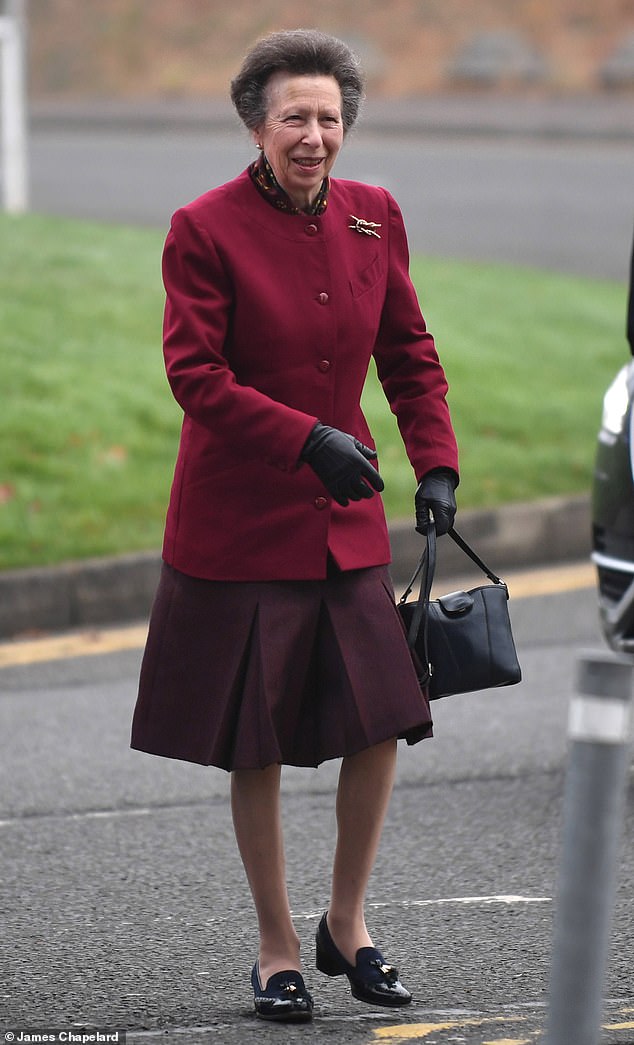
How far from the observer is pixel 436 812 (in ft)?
16.5

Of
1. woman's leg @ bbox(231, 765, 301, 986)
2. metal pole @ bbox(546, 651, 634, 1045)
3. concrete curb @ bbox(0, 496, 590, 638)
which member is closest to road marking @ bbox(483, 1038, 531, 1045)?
woman's leg @ bbox(231, 765, 301, 986)

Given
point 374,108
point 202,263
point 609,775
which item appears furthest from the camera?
point 374,108

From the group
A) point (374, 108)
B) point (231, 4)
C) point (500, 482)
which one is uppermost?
point (231, 4)

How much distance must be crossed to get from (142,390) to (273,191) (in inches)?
222

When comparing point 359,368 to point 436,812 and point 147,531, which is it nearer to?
point 436,812

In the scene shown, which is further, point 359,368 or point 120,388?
point 120,388

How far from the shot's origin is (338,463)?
3.37 m

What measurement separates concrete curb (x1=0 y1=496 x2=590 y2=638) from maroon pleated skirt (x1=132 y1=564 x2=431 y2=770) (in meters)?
3.69

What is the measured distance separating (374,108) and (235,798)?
88.3 feet

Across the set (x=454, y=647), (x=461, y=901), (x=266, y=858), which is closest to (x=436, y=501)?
(x=454, y=647)

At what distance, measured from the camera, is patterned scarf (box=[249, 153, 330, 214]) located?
11.6 ft

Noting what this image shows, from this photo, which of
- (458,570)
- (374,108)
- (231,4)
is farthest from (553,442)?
(231,4)

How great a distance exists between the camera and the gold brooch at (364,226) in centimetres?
363

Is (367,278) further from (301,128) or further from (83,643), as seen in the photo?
(83,643)
